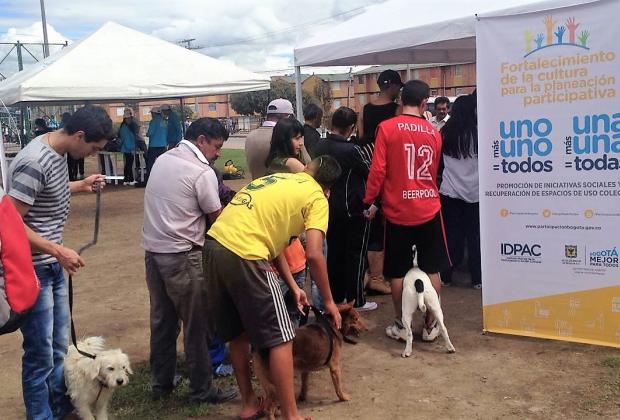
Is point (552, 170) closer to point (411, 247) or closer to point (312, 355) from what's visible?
point (411, 247)

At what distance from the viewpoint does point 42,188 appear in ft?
10.6

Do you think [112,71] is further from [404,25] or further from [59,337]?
[59,337]

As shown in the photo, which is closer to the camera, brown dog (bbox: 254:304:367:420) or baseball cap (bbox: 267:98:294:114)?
brown dog (bbox: 254:304:367:420)

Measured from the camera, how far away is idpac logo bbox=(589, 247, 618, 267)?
169 inches

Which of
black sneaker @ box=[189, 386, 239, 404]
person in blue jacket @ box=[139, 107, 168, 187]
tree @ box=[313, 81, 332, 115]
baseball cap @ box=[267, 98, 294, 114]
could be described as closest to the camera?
black sneaker @ box=[189, 386, 239, 404]

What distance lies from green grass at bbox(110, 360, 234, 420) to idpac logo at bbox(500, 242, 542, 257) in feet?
7.26

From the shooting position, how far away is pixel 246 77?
1206cm

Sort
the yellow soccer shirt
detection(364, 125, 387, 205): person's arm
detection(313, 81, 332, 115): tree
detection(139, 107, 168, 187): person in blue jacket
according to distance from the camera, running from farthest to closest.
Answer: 1. detection(313, 81, 332, 115): tree
2. detection(139, 107, 168, 187): person in blue jacket
3. detection(364, 125, 387, 205): person's arm
4. the yellow soccer shirt

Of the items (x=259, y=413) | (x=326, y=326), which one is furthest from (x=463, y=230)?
(x=259, y=413)

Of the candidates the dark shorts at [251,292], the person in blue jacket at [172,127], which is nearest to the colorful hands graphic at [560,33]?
the dark shorts at [251,292]

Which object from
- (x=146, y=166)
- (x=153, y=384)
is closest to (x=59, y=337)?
(x=153, y=384)

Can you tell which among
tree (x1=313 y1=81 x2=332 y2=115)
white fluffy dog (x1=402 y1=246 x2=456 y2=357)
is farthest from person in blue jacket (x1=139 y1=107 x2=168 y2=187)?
tree (x1=313 y1=81 x2=332 y2=115)

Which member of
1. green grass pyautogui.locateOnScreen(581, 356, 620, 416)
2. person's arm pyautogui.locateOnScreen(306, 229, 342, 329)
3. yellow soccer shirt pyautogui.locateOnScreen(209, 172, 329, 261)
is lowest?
green grass pyautogui.locateOnScreen(581, 356, 620, 416)

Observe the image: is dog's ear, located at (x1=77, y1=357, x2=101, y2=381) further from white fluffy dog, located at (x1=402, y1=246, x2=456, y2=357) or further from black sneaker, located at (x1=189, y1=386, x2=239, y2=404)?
white fluffy dog, located at (x1=402, y1=246, x2=456, y2=357)
